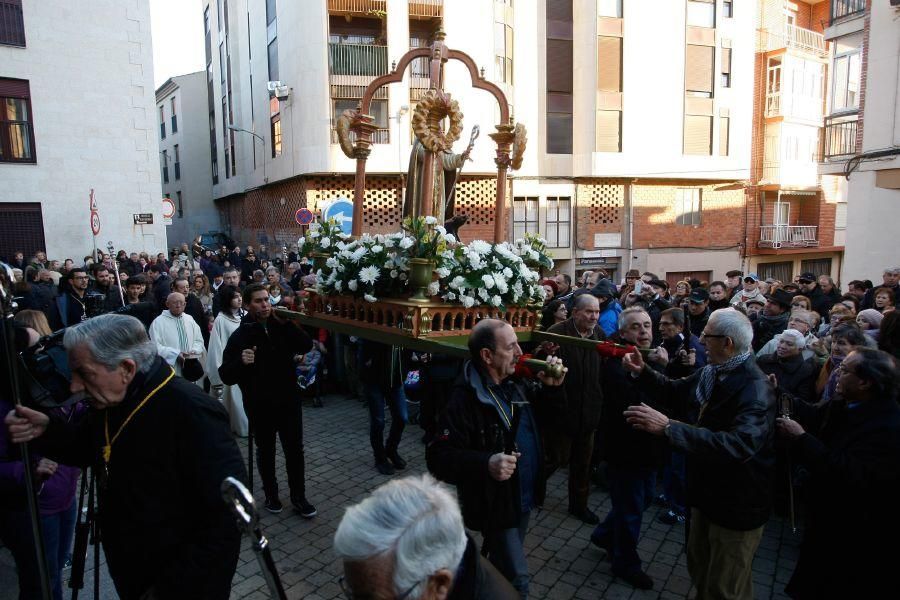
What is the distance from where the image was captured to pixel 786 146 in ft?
87.1

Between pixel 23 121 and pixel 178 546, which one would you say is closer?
pixel 178 546

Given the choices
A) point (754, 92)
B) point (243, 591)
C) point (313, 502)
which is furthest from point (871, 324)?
point (754, 92)

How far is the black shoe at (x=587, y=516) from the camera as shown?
522 cm

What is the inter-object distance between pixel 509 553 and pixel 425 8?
65.5ft

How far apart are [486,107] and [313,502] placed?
666 inches

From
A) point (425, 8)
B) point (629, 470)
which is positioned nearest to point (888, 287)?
point (629, 470)

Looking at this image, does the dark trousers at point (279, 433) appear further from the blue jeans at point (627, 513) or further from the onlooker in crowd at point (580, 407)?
the blue jeans at point (627, 513)

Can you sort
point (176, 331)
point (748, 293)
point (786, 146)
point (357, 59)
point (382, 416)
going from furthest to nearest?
point (786, 146), point (357, 59), point (748, 293), point (176, 331), point (382, 416)

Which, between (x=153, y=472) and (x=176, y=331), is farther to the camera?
(x=176, y=331)

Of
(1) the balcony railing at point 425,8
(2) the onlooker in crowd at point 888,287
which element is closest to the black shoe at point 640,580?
(2) the onlooker in crowd at point 888,287

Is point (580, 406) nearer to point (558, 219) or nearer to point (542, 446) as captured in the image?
point (542, 446)

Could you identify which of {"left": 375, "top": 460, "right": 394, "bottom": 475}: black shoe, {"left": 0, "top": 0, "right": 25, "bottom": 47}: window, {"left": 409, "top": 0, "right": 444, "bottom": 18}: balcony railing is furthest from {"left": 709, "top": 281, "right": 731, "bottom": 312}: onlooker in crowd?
{"left": 0, "top": 0, "right": 25, "bottom": 47}: window

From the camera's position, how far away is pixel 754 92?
85.5ft

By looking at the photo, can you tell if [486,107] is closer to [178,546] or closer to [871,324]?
[871,324]
